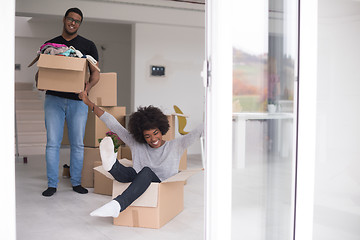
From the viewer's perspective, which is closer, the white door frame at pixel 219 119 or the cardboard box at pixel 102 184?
the white door frame at pixel 219 119

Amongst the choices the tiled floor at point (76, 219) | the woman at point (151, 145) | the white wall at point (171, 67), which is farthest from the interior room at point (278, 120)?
the white wall at point (171, 67)

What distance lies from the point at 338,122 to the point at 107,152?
1377 mm

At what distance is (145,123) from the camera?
9.21ft

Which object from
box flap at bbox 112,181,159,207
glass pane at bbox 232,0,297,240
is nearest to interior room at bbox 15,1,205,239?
box flap at bbox 112,181,159,207

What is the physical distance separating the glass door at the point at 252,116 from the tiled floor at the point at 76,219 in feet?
2.50

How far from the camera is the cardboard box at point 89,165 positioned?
3795 mm

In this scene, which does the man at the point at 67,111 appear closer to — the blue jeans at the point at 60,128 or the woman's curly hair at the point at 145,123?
the blue jeans at the point at 60,128

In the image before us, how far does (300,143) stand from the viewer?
1802mm

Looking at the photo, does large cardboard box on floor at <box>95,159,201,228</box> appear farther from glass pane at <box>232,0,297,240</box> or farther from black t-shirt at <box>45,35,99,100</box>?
black t-shirt at <box>45,35,99,100</box>

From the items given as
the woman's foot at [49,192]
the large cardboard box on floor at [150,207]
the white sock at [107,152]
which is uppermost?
the white sock at [107,152]

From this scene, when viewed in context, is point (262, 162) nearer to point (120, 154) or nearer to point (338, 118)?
point (338, 118)

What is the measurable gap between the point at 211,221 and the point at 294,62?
800 mm

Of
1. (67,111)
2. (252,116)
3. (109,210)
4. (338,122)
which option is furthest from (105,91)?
(338,122)
